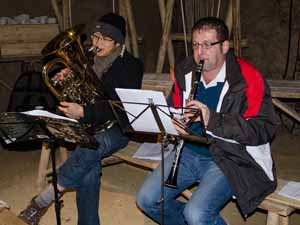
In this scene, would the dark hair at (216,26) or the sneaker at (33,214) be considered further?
the sneaker at (33,214)

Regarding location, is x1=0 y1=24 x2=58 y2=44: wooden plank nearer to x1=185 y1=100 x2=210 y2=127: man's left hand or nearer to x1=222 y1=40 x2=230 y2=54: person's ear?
x1=222 y1=40 x2=230 y2=54: person's ear

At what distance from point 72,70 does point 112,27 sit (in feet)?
1.50

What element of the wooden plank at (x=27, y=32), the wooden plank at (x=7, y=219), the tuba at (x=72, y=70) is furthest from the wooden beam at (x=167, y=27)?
the wooden plank at (x=7, y=219)

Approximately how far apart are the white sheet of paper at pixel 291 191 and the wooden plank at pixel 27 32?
325cm

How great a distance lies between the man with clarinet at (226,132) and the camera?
2.57 metres

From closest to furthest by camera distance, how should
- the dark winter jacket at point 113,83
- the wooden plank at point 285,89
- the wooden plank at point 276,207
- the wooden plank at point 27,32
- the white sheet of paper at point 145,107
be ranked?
the white sheet of paper at point 145,107 → the wooden plank at point 276,207 → the dark winter jacket at point 113,83 → the wooden plank at point 285,89 → the wooden plank at point 27,32

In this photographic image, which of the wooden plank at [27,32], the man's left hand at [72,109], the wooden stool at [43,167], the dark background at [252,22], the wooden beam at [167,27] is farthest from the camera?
the dark background at [252,22]

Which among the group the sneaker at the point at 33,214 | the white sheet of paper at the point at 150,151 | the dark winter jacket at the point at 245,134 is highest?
the dark winter jacket at the point at 245,134

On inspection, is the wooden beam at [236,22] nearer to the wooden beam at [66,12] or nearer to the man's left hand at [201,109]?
the wooden beam at [66,12]

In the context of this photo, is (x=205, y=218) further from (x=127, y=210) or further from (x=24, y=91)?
(x=24, y=91)

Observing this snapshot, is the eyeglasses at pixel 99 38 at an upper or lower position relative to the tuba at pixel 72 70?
upper

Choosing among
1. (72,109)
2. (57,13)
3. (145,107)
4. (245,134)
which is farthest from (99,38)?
(57,13)

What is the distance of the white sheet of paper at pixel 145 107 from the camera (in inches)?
92.8

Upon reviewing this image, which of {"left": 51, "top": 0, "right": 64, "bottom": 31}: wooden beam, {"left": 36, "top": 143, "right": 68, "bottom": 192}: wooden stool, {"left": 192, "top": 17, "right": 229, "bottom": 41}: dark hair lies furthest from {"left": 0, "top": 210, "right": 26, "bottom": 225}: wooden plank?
{"left": 51, "top": 0, "right": 64, "bottom": 31}: wooden beam
